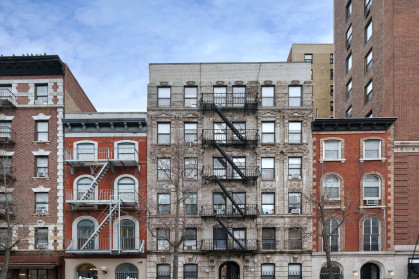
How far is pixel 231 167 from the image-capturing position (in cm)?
2766

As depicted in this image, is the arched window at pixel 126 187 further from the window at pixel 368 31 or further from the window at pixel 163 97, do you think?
the window at pixel 368 31

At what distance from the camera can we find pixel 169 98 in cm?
2839

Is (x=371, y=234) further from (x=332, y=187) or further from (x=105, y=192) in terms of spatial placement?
(x=105, y=192)

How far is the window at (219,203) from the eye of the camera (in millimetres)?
27516

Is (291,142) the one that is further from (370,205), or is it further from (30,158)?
(30,158)

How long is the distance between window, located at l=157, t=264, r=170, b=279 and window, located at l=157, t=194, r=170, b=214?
13.4 ft

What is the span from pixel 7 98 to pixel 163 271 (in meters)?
18.2

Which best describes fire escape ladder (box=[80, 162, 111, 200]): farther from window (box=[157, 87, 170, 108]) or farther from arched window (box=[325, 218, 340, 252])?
arched window (box=[325, 218, 340, 252])

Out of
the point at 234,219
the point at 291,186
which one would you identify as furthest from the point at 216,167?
the point at 291,186

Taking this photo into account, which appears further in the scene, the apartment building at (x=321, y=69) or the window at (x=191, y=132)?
the apartment building at (x=321, y=69)

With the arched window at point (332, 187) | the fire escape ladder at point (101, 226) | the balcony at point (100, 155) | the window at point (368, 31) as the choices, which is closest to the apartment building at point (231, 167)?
the arched window at point (332, 187)

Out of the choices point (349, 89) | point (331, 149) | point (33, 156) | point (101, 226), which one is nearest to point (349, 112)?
point (349, 89)

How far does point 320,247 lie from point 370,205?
4.94 meters

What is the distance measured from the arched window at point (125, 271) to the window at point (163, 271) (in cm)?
174
